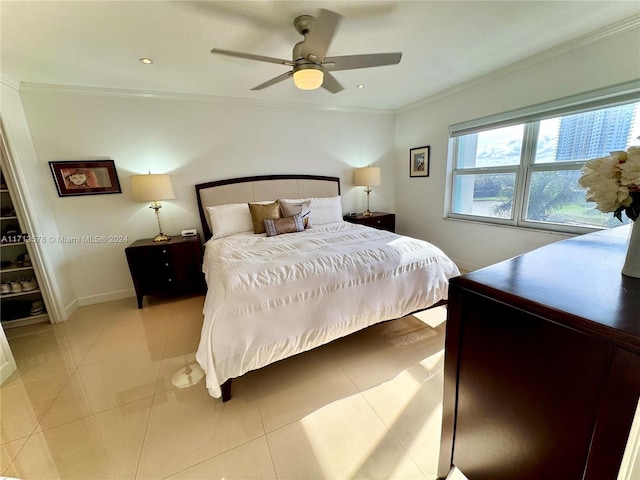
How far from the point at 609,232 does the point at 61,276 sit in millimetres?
4608

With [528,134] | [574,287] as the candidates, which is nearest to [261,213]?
[574,287]

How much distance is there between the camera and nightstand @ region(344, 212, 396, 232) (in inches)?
154

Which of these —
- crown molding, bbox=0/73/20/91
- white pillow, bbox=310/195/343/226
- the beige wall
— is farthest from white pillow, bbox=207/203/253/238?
crown molding, bbox=0/73/20/91

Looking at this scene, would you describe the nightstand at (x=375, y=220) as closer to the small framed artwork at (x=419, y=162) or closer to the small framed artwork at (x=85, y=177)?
the small framed artwork at (x=419, y=162)

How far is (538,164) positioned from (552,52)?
1.03 m

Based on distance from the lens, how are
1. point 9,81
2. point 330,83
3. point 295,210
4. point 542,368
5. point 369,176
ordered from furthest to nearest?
point 369,176 → point 295,210 → point 9,81 → point 330,83 → point 542,368

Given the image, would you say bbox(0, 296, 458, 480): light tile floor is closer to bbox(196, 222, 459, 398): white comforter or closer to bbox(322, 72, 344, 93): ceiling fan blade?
bbox(196, 222, 459, 398): white comforter

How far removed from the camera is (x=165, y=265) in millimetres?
2928

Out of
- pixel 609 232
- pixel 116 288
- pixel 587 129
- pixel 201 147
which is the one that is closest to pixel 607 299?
pixel 609 232

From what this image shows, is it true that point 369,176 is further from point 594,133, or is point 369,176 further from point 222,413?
point 222,413

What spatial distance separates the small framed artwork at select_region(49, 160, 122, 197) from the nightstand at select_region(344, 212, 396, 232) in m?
3.03

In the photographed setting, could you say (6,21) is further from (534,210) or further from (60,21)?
(534,210)

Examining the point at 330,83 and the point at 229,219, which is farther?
the point at 229,219

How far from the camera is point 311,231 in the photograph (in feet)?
9.62
